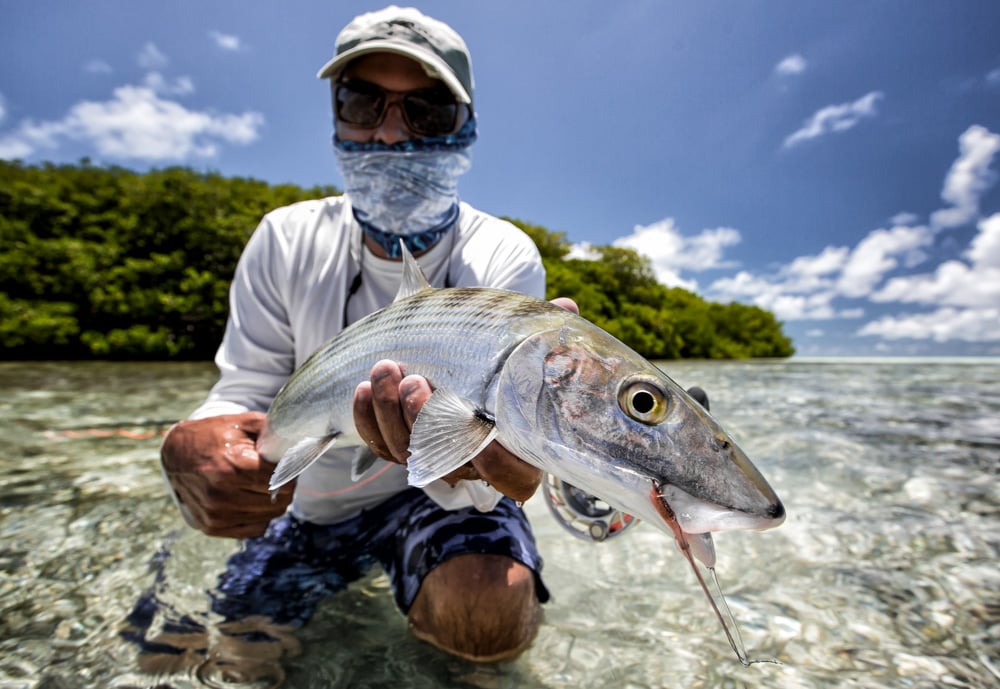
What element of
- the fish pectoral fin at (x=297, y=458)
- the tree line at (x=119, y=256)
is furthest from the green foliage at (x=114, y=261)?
the fish pectoral fin at (x=297, y=458)

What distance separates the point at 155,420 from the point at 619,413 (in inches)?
314

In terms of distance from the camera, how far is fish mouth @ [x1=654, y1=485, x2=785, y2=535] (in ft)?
3.25

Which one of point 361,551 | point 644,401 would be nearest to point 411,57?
point 644,401

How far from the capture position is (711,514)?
1012 mm

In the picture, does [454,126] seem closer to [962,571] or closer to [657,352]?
[962,571]

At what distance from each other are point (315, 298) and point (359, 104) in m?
1.04

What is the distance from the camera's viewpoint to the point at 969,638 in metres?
2.20

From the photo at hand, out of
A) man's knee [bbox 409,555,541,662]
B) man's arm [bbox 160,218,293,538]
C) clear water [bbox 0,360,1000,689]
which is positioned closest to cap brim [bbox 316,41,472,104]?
man's arm [bbox 160,218,293,538]

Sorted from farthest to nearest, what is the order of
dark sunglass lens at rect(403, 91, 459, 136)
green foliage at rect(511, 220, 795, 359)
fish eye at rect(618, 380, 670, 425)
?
green foliage at rect(511, 220, 795, 359), dark sunglass lens at rect(403, 91, 459, 136), fish eye at rect(618, 380, 670, 425)

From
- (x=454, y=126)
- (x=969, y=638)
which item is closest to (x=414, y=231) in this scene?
(x=454, y=126)

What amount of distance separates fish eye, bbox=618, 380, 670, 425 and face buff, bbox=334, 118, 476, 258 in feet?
5.53

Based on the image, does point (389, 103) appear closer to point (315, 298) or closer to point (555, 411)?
point (315, 298)

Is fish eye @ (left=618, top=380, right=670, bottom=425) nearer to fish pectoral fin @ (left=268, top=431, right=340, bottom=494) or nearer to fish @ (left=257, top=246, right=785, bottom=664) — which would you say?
fish @ (left=257, top=246, right=785, bottom=664)

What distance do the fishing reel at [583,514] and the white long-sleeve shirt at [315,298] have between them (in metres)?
0.81
